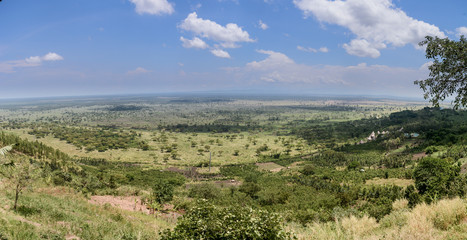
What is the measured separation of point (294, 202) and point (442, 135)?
222 ft

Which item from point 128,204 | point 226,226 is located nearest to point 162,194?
point 128,204

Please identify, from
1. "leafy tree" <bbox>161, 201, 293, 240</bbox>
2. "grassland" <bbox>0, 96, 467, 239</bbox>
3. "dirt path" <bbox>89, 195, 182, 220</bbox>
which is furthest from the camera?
"dirt path" <bbox>89, 195, 182, 220</bbox>

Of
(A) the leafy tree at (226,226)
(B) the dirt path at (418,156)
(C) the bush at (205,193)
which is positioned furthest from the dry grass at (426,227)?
(B) the dirt path at (418,156)

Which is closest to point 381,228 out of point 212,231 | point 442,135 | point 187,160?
point 212,231

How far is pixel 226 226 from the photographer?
6.59m

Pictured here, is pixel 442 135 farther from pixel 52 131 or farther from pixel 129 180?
pixel 52 131

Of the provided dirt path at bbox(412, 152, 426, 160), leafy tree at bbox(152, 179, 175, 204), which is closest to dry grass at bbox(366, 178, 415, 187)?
dirt path at bbox(412, 152, 426, 160)

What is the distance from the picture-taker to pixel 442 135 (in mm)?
68250

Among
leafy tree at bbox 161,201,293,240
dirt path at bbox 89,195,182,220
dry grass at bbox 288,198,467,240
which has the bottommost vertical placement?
dirt path at bbox 89,195,182,220

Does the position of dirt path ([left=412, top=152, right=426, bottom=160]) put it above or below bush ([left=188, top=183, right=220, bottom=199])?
above

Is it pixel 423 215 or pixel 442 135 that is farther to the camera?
pixel 442 135

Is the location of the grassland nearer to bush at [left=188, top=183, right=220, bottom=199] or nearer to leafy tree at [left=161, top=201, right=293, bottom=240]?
bush at [left=188, top=183, right=220, bottom=199]

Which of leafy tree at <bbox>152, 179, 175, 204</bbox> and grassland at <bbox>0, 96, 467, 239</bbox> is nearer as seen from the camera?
grassland at <bbox>0, 96, 467, 239</bbox>

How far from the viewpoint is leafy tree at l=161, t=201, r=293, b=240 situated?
6434 millimetres
